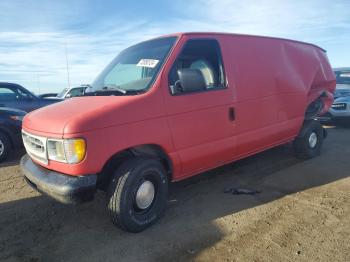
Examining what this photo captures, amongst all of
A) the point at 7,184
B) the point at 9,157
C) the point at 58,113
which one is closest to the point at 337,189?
the point at 58,113

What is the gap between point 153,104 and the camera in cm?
361

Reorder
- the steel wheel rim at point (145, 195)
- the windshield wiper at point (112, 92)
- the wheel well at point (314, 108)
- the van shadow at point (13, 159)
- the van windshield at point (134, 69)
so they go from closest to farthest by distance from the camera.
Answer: the steel wheel rim at point (145, 195) → the windshield wiper at point (112, 92) → the van windshield at point (134, 69) → the wheel well at point (314, 108) → the van shadow at point (13, 159)

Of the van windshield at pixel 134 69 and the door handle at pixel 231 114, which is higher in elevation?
the van windshield at pixel 134 69

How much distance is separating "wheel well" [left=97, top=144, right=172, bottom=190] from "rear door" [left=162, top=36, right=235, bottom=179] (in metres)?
0.20

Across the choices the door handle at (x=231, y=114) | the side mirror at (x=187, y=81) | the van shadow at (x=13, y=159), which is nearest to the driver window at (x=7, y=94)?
the van shadow at (x=13, y=159)

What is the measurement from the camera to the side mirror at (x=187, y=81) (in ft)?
12.2

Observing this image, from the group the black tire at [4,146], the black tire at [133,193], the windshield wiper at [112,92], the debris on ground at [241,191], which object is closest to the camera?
the black tire at [133,193]

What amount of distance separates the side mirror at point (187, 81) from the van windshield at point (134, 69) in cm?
28

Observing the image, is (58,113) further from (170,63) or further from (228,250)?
(228,250)

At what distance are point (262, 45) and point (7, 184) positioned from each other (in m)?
4.66

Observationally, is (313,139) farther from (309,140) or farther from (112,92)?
(112,92)

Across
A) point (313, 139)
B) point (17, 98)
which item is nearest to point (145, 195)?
point (313, 139)

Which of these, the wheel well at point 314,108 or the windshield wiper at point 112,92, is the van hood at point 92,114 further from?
the wheel well at point 314,108

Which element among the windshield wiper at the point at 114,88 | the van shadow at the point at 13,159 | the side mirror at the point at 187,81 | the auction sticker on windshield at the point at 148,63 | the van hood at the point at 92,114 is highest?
the auction sticker on windshield at the point at 148,63
